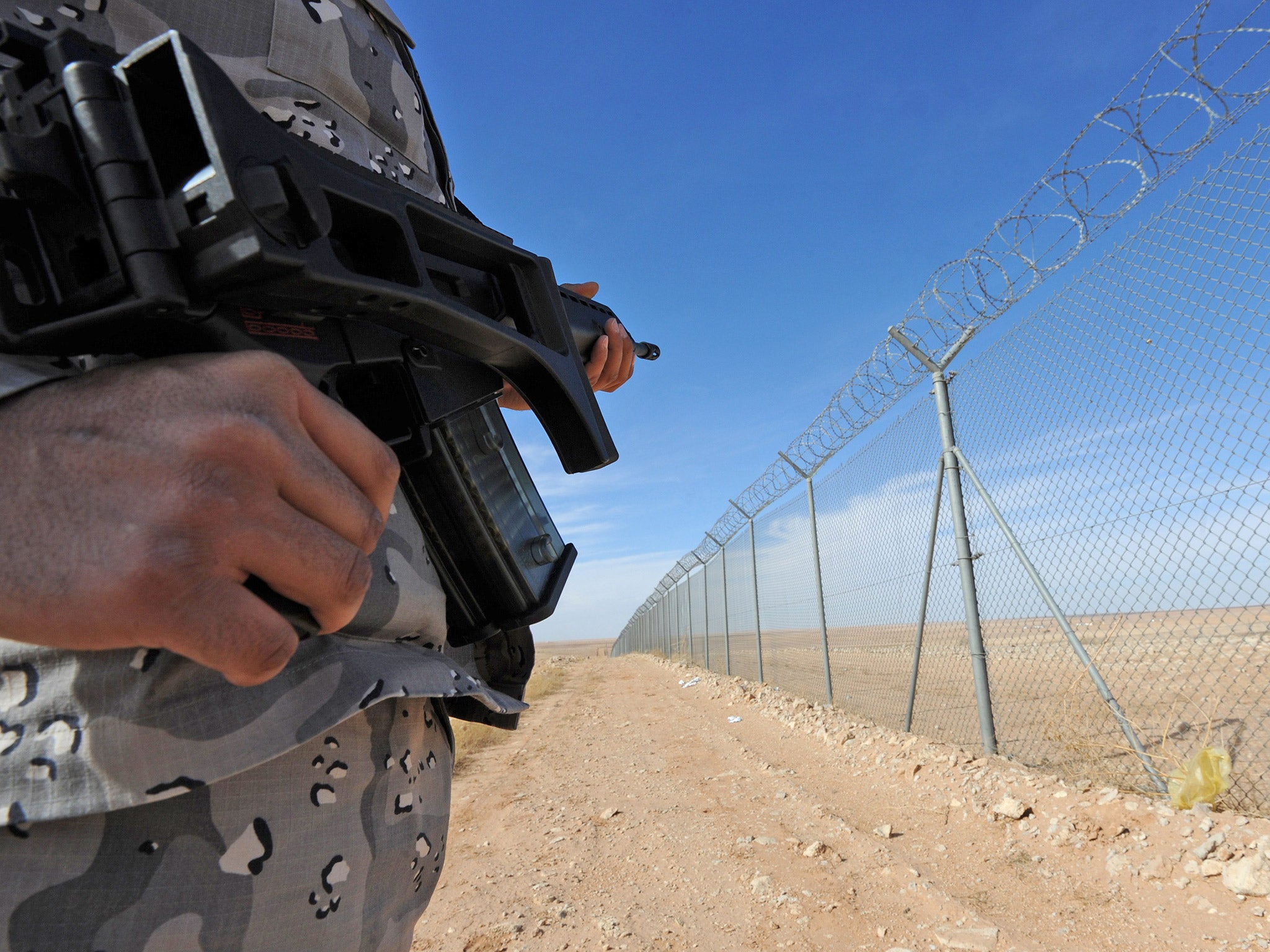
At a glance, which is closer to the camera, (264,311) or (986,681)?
(264,311)

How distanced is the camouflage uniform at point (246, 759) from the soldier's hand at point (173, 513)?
0.07 m

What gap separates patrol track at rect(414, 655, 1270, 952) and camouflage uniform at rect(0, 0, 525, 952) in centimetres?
224

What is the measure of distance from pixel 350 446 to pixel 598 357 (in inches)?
32.4

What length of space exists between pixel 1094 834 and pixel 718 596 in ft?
29.9

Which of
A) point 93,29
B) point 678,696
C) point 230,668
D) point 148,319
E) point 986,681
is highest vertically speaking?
point 93,29

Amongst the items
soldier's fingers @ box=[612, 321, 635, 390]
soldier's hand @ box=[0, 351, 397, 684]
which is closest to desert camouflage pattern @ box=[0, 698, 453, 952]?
soldier's hand @ box=[0, 351, 397, 684]

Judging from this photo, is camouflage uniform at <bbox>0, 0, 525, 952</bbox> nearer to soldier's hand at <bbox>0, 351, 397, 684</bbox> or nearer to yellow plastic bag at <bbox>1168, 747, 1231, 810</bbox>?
soldier's hand at <bbox>0, 351, 397, 684</bbox>

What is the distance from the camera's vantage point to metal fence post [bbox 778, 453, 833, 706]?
6.42m

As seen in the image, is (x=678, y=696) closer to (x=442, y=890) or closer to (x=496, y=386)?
(x=442, y=890)

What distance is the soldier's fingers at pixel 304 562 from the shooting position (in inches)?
17.3

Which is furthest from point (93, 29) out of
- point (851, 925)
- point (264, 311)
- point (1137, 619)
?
point (1137, 619)

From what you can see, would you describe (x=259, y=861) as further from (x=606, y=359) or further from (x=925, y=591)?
(x=925, y=591)

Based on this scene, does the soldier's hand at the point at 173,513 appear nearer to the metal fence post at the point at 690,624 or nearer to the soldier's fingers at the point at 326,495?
the soldier's fingers at the point at 326,495

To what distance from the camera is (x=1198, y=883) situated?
8.21 ft
